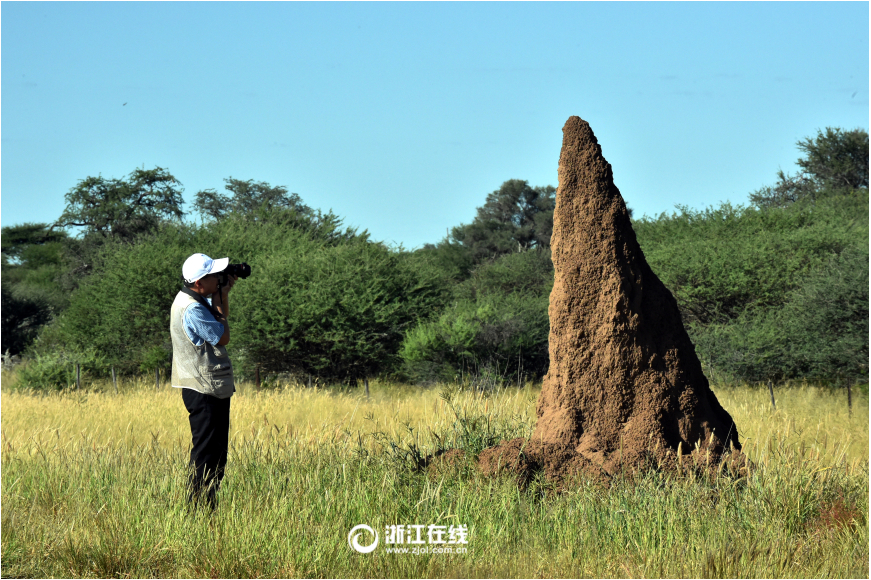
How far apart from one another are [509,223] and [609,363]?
47.6 metres

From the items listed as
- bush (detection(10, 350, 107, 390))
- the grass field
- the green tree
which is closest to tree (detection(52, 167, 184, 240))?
the green tree

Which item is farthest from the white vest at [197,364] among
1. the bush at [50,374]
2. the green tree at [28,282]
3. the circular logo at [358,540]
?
the green tree at [28,282]

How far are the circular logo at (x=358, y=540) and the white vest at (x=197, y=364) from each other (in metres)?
1.18

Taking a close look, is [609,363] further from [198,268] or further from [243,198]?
[243,198]

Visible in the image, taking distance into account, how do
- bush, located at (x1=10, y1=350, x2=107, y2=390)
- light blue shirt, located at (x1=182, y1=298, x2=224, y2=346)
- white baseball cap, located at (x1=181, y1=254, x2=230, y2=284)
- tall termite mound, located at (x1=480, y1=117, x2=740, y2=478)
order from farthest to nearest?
bush, located at (x1=10, y1=350, x2=107, y2=390) < tall termite mound, located at (x1=480, y1=117, x2=740, y2=478) < white baseball cap, located at (x1=181, y1=254, x2=230, y2=284) < light blue shirt, located at (x1=182, y1=298, x2=224, y2=346)

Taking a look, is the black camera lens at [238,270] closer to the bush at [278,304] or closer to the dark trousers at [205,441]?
the dark trousers at [205,441]

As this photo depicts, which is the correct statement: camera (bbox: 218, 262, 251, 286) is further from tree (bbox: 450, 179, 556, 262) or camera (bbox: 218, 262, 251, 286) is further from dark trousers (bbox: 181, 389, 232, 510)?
tree (bbox: 450, 179, 556, 262)

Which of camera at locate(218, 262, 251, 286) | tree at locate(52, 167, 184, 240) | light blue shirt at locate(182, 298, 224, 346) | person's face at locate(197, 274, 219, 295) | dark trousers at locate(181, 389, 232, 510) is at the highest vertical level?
tree at locate(52, 167, 184, 240)

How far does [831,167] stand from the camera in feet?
122

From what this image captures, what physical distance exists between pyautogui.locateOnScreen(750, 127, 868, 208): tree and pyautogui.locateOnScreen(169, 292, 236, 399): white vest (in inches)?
1402

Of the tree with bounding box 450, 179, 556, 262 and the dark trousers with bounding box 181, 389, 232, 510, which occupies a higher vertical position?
the tree with bounding box 450, 179, 556, 262

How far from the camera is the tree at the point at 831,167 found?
36625 mm

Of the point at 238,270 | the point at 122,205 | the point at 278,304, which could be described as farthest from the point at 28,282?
the point at 238,270

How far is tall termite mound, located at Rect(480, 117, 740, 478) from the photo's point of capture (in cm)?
568
